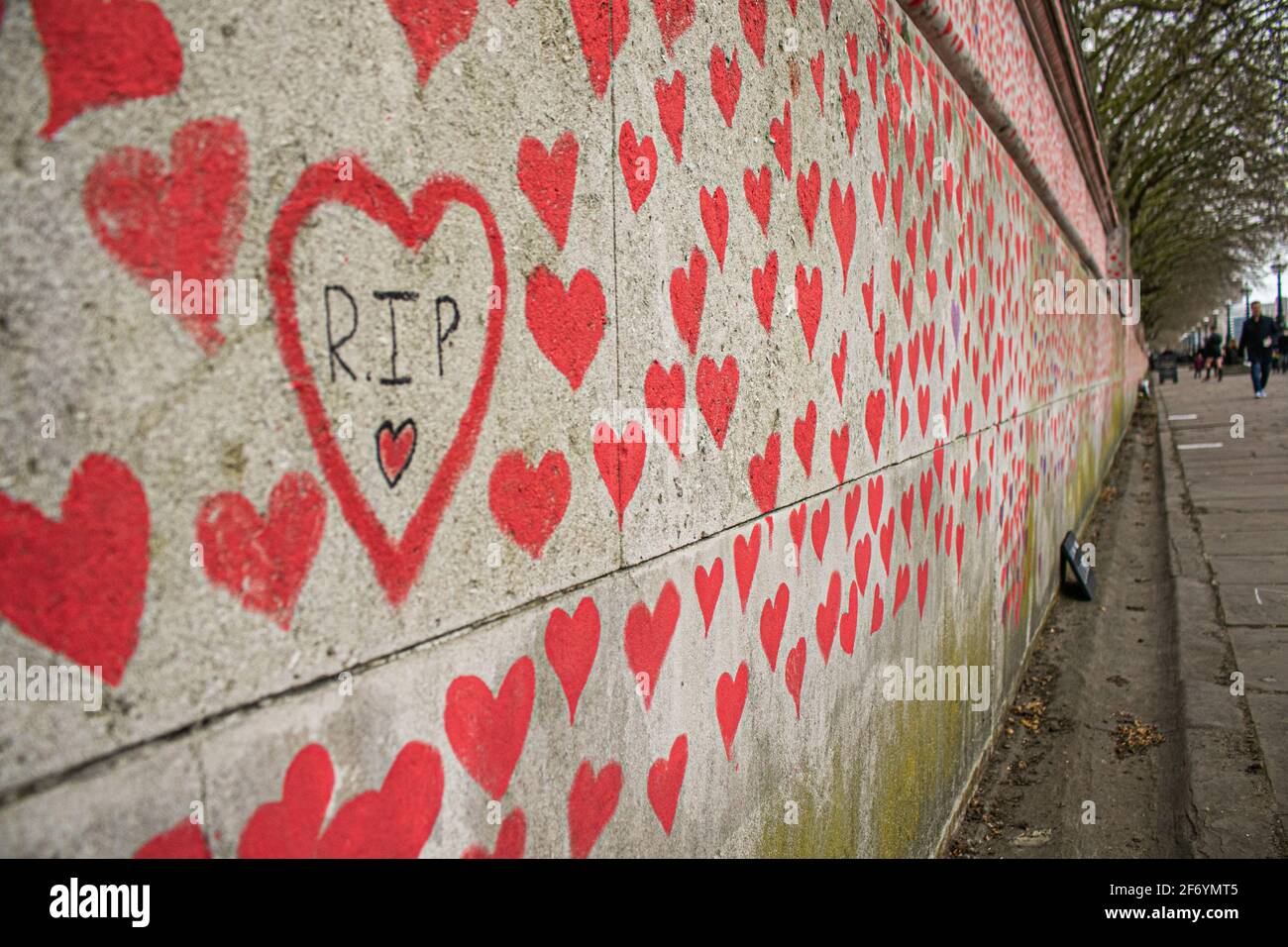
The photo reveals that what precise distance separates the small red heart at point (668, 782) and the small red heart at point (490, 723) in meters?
0.37

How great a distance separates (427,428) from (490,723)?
1.18 ft

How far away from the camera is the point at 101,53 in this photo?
722 mm

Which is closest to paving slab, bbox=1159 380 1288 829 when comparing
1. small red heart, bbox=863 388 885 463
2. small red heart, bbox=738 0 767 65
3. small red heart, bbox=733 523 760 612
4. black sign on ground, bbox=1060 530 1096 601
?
black sign on ground, bbox=1060 530 1096 601

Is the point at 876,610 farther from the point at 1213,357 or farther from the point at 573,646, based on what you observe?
the point at 1213,357

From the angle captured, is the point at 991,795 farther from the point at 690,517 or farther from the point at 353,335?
the point at 353,335

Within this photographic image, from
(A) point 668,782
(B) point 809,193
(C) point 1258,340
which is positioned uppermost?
(C) point 1258,340

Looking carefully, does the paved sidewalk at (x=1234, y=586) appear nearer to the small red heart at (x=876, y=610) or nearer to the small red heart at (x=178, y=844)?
the small red heart at (x=876, y=610)

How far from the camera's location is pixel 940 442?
134 inches

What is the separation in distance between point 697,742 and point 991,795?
298 centimetres

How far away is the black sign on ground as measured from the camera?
23.2ft

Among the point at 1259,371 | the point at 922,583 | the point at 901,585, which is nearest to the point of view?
the point at 901,585

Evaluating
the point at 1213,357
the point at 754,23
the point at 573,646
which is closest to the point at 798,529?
the point at 573,646

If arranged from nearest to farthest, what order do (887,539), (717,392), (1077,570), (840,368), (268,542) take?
(268,542)
(717,392)
(840,368)
(887,539)
(1077,570)
